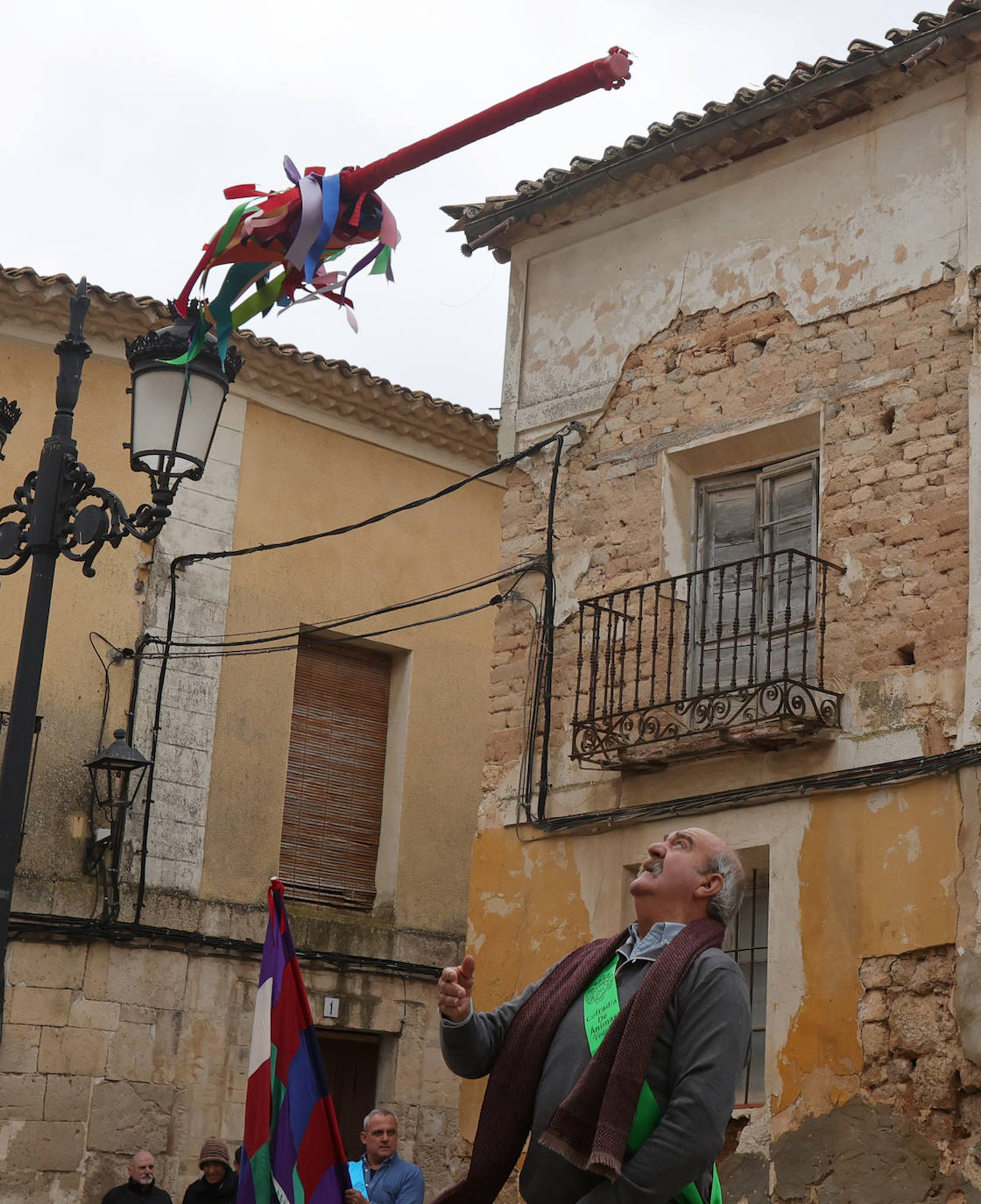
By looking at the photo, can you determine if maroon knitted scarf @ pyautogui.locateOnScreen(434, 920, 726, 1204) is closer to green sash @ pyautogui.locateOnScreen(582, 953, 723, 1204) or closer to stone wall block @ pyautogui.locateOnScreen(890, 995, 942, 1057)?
green sash @ pyautogui.locateOnScreen(582, 953, 723, 1204)

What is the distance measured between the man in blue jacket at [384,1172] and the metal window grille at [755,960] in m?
1.66

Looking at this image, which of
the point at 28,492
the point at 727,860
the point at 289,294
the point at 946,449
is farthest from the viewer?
the point at 946,449

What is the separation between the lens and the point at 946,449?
8766mm

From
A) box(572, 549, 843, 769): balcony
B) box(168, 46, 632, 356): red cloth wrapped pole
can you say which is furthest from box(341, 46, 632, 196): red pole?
box(572, 549, 843, 769): balcony

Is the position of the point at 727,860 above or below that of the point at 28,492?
below

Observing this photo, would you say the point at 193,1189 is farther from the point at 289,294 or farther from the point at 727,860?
the point at 727,860

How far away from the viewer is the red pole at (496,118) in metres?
4.99

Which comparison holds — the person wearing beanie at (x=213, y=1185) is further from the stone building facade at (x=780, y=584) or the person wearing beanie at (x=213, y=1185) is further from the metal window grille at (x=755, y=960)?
the metal window grille at (x=755, y=960)

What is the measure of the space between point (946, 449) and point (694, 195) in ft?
8.25

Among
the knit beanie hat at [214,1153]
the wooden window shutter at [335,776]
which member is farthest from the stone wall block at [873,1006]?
the wooden window shutter at [335,776]

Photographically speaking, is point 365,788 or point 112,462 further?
point 365,788

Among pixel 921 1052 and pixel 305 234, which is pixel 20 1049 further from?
pixel 305 234

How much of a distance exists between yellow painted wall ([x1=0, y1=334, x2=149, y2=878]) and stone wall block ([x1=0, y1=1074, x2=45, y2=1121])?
51.6 inches

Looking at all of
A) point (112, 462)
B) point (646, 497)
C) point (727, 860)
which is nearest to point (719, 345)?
point (646, 497)
